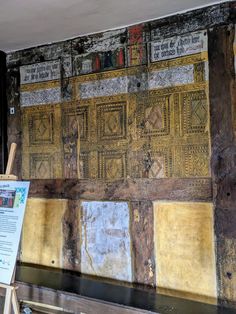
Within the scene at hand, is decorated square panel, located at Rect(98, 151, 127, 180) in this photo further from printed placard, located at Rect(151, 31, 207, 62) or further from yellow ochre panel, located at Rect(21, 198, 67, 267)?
printed placard, located at Rect(151, 31, 207, 62)

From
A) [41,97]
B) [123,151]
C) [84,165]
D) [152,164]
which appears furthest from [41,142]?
[152,164]

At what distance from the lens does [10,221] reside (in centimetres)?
280

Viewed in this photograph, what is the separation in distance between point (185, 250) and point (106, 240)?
2.24 ft

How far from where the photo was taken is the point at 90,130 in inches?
130

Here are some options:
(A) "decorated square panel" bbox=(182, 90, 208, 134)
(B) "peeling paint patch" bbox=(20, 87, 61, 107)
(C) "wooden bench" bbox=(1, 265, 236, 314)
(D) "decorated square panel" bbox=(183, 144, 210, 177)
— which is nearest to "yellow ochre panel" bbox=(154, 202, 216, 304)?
(C) "wooden bench" bbox=(1, 265, 236, 314)

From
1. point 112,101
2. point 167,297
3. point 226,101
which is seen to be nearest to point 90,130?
point 112,101

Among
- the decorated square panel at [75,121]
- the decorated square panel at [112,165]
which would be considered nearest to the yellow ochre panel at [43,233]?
the decorated square panel at [112,165]

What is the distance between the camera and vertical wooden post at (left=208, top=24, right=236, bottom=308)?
2.62 metres

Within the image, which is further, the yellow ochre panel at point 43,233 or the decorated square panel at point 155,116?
the yellow ochre panel at point 43,233

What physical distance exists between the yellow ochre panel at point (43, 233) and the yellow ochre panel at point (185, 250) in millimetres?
944

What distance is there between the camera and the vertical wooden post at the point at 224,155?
262cm

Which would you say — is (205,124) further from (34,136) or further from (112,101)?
(34,136)

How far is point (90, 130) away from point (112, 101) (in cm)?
32

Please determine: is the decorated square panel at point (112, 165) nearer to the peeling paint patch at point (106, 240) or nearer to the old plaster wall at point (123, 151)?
the old plaster wall at point (123, 151)
